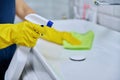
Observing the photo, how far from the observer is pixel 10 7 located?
987 millimetres

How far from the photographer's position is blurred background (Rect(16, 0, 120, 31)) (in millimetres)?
1080

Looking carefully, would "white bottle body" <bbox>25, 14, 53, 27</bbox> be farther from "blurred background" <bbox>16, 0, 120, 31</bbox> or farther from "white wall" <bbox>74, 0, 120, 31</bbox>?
"white wall" <bbox>74, 0, 120, 31</bbox>

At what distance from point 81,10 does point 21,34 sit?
878 millimetres

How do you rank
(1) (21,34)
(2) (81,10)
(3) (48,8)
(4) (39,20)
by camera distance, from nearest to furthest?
(1) (21,34)
(4) (39,20)
(2) (81,10)
(3) (48,8)

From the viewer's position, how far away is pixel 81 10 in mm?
1476

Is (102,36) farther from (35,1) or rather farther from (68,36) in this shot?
(35,1)

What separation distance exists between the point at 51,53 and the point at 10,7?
12.0 inches

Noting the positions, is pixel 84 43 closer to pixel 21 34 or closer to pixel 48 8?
pixel 21 34

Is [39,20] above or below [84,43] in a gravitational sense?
above

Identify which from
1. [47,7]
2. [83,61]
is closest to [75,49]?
[83,61]

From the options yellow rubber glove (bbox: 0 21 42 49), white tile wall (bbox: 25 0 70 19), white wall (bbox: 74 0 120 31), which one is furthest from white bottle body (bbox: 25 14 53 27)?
white tile wall (bbox: 25 0 70 19)

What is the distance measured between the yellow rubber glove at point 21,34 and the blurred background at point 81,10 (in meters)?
0.33

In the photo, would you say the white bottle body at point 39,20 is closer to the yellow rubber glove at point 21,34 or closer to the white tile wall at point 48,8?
the yellow rubber glove at point 21,34

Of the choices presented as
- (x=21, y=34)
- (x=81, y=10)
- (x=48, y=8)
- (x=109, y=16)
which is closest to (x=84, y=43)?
(x=109, y=16)
